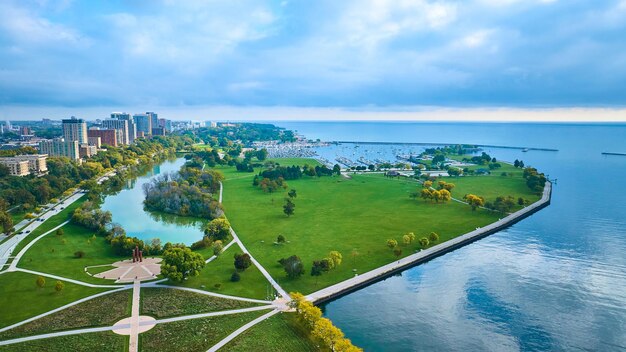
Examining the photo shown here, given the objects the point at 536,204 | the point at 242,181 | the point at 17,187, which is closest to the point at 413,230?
the point at 536,204

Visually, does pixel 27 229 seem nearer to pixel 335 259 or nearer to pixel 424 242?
pixel 335 259

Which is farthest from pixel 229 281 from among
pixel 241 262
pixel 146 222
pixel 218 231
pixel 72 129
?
pixel 72 129

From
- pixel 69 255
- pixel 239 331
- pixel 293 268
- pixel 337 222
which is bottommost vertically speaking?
pixel 239 331

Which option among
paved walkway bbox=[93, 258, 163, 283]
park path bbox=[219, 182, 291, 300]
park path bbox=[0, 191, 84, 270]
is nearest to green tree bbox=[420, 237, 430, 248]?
park path bbox=[219, 182, 291, 300]

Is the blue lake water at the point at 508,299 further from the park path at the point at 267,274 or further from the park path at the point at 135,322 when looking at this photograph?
the park path at the point at 135,322

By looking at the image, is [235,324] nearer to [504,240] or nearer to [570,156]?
[504,240]

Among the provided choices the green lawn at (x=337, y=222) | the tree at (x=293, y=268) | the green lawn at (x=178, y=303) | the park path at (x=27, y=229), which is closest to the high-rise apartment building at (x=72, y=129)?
the park path at (x=27, y=229)
